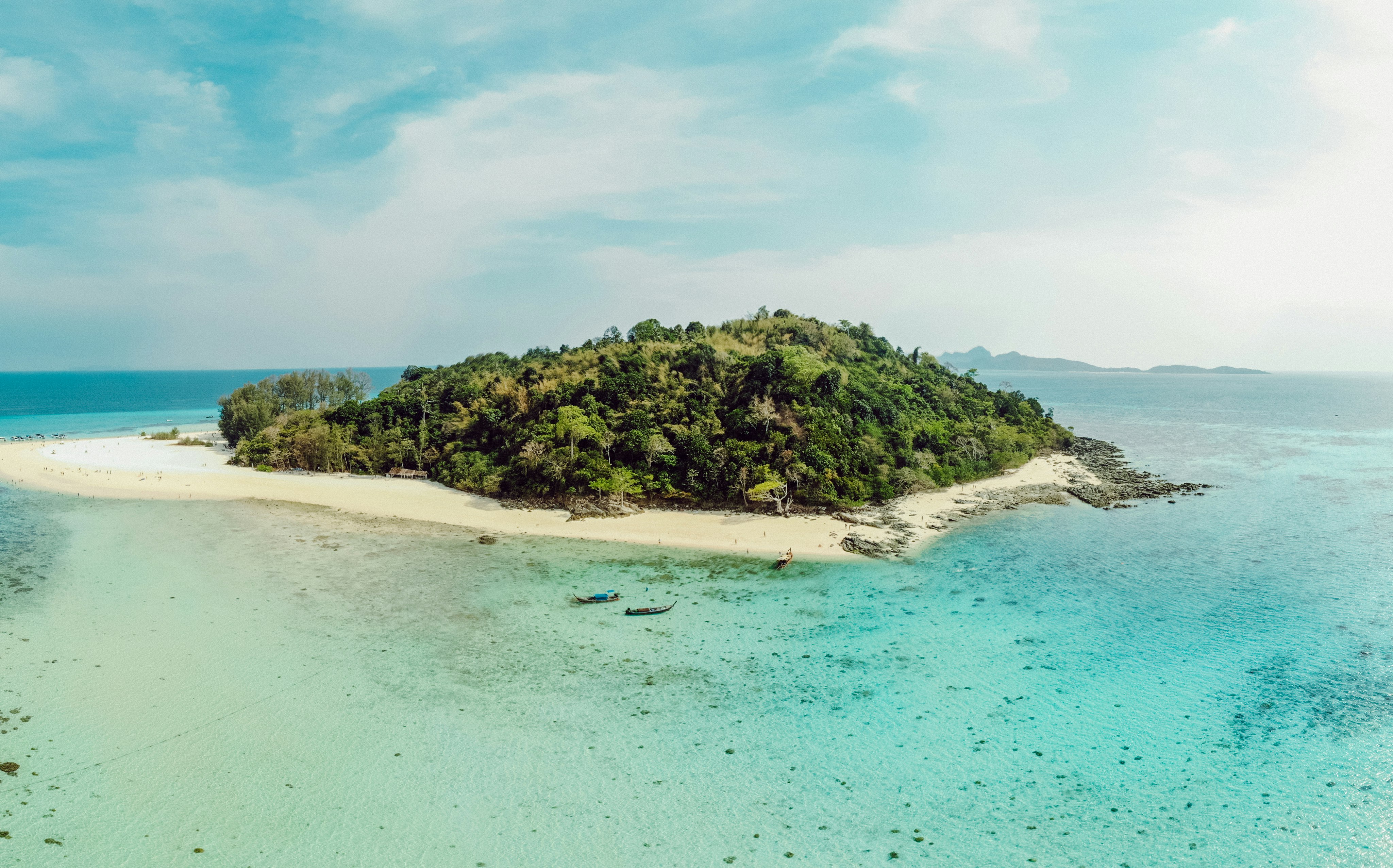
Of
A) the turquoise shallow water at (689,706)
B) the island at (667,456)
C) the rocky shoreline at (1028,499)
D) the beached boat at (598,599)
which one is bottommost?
the turquoise shallow water at (689,706)

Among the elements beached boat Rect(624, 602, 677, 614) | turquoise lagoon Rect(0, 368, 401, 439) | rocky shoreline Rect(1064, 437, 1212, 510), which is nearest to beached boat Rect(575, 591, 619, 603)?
beached boat Rect(624, 602, 677, 614)

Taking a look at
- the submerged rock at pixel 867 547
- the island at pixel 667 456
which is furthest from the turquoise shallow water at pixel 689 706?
the island at pixel 667 456

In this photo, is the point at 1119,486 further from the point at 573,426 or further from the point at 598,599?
the point at 598,599

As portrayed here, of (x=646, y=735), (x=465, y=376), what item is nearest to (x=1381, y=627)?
(x=646, y=735)

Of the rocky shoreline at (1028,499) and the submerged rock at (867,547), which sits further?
the rocky shoreline at (1028,499)

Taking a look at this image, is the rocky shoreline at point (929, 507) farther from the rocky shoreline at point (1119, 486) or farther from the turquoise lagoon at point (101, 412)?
the turquoise lagoon at point (101, 412)

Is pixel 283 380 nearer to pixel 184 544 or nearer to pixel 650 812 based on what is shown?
pixel 184 544

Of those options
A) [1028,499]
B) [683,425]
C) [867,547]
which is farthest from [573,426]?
[1028,499]
